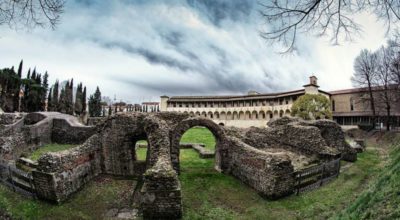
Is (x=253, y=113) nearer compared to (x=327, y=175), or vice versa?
(x=327, y=175)

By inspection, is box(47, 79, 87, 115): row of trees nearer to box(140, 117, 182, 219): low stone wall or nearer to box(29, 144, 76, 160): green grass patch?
box(29, 144, 76, 160): green grass patch

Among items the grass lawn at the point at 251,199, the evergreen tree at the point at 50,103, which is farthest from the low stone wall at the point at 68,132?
the evergreen tree at the point at 50,103

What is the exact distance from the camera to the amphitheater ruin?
34.0ft

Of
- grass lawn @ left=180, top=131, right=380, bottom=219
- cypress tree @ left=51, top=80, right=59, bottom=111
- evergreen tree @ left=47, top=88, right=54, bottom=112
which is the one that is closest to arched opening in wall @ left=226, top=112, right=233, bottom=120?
cypress tree @ left=51, top=80, right=59, bottom=111

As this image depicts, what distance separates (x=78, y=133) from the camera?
23.3 metres

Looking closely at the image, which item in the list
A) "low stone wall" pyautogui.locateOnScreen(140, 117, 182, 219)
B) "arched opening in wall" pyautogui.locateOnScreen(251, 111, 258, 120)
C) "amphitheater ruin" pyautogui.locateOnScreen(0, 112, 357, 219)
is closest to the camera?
"low stone wall" pyautogui.locateOnScreen(140, 117, 182, 219)

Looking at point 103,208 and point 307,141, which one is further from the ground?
point 307,141

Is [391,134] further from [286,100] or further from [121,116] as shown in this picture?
[121,116]

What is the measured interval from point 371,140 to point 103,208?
36120 millimetres

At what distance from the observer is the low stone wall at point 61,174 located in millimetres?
11102

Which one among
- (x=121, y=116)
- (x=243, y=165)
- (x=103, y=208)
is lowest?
(x=103, y=208)

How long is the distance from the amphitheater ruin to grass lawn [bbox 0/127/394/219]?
17.2 inches

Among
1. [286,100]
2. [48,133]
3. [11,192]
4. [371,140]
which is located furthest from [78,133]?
[286,100]

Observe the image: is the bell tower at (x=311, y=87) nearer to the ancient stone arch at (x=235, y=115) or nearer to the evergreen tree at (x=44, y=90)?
the ancient stone arch at (x=235, y=115)
